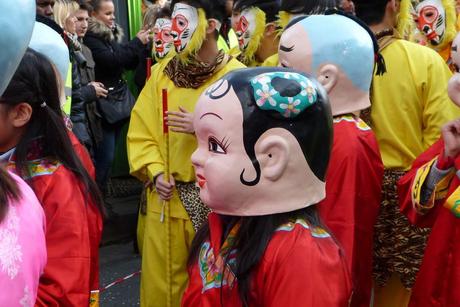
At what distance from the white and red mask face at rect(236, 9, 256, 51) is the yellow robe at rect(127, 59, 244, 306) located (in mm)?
1085

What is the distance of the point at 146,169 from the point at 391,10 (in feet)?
4.90

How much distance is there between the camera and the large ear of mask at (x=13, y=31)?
0.98 metres

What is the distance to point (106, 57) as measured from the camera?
20.0 feet

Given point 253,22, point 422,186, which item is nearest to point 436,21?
point 253,22

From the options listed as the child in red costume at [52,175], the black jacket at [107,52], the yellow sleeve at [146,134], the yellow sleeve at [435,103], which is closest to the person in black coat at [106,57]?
the black jacket at [107,52]

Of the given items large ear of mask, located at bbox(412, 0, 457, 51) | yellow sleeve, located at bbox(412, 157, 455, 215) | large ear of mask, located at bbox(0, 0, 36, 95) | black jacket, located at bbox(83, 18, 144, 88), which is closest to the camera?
large ear of mask, located at bbox(0, 0, 36, 95)

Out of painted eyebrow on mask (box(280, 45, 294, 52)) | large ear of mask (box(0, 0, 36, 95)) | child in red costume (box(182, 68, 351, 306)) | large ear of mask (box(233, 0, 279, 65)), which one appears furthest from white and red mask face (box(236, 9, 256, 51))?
large ear of mask (box(0, 0, 36, 95))

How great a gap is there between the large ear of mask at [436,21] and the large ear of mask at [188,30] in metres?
1.73

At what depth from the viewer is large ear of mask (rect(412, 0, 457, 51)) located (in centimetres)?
475

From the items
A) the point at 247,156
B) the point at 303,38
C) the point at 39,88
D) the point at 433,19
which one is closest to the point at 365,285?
the point at 303,38

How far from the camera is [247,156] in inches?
72.8

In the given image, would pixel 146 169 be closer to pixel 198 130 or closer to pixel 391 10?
pixel 391 10

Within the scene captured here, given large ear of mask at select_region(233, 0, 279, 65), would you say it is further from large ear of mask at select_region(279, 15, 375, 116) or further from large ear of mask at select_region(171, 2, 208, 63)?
large ear of mask at select_region(279, 15, 375, 116)

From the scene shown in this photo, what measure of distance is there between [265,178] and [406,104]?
1598 millimetres
